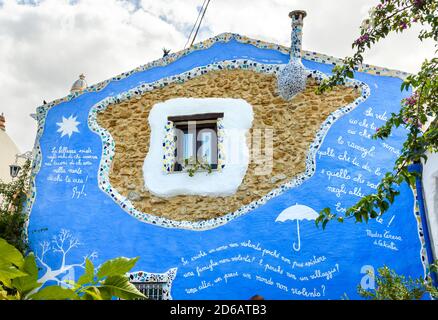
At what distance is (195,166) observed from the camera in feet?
27.1

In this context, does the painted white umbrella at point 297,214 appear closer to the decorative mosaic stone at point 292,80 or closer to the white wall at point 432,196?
the white wall at point 432,196

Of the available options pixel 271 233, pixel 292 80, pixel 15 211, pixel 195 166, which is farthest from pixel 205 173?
pixel 15 211

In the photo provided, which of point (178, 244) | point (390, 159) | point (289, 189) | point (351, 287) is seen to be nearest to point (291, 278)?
point (351, 287)

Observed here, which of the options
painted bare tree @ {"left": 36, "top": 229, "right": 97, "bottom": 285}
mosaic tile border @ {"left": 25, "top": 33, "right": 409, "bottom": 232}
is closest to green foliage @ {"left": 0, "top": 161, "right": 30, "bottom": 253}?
mosaic tile border @ {"left": 25, "top": 33, "right": 409, "bottom": 232}

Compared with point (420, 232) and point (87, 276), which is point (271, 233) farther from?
point (87, 276)

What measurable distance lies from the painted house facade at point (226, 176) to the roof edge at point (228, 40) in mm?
26

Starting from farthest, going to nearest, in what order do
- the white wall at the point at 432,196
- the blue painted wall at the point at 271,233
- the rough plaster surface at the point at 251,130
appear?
the rough plaster surface at the point at 251,130
the blue painted wall at the point at 271,233
the white wall at the point at 432,196

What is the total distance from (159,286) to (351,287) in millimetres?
2959

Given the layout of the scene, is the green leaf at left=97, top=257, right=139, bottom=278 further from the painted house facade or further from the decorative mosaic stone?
the decorative mosaic stone

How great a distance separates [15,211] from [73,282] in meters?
8.28

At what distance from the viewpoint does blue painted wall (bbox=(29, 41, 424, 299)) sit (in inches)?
281

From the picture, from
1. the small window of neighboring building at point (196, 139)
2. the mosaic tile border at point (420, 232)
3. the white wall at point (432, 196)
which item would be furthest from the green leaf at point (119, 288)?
the small window of neighboring building at point (196, 139)

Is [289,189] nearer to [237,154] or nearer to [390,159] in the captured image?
[237,154]

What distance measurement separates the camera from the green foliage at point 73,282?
1112 mm
